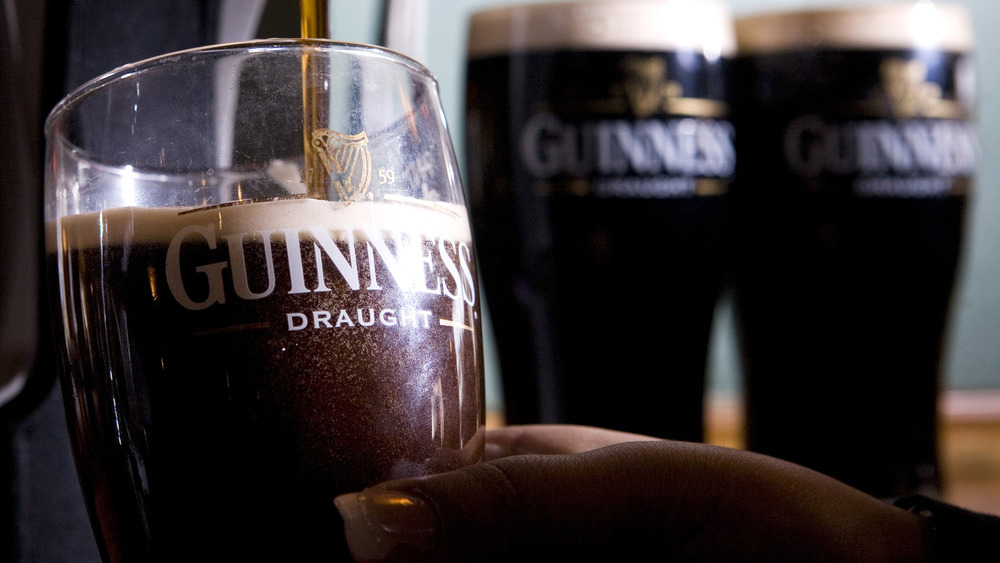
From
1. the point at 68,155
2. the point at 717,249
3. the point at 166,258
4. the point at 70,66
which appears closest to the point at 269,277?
the point at 166,258

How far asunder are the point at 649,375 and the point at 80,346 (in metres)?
0.51

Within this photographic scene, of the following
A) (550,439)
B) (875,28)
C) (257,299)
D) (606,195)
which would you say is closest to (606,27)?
(606,195)

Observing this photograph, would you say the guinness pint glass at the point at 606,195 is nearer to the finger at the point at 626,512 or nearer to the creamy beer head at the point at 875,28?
the creamy beer head at the point at 875,28

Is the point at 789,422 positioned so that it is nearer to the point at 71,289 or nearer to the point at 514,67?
the point at 514,67

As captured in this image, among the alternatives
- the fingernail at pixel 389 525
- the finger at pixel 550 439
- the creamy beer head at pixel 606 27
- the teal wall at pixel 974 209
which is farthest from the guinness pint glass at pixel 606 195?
the teal wall at pixel 974 209

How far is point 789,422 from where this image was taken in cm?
97

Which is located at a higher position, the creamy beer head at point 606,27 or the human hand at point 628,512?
the creamy beer head at point 606,27

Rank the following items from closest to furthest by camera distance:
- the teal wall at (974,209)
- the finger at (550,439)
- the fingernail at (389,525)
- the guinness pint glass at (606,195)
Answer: the fingernail at (389,525) → the finger at (550,439) → the guinness pint glass at (606,195) → the teal wall at (974,209)

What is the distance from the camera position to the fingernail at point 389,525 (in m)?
0.41

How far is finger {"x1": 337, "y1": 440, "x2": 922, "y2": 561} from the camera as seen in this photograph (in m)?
0.42

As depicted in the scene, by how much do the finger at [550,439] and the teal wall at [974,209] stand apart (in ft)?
2.73

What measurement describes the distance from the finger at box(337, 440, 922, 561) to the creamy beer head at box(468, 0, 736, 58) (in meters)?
0.46

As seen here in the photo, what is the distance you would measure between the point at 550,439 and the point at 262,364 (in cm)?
25

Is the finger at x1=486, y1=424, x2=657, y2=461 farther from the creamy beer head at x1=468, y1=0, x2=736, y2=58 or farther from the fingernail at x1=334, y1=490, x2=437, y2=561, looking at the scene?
the creamy beer head at x1=468, y1=0, x2=736, y2=58
